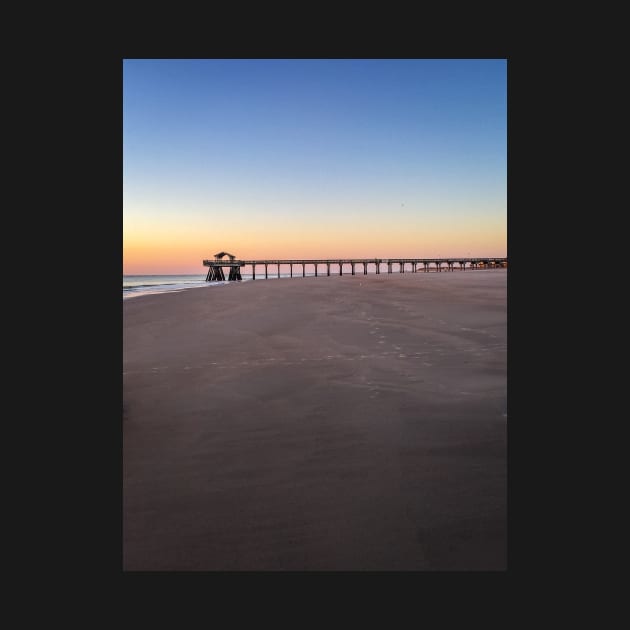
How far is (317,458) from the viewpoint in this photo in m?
2.85

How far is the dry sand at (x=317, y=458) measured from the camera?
2.00 m

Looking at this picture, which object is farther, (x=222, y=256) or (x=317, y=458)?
(x=222, y=256)

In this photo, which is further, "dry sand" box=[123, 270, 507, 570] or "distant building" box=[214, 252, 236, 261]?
"distant building" box=[214, 252, 236, 261]

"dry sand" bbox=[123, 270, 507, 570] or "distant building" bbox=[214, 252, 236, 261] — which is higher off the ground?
"distant building" bbox=[214, 252, 236, 261]

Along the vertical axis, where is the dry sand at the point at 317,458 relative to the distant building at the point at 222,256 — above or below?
below

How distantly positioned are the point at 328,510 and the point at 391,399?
195 cm

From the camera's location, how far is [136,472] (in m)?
2.74

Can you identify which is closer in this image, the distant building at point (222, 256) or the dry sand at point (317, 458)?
the dry sand at point (317, 458)

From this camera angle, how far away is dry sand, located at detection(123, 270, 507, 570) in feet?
6.55
